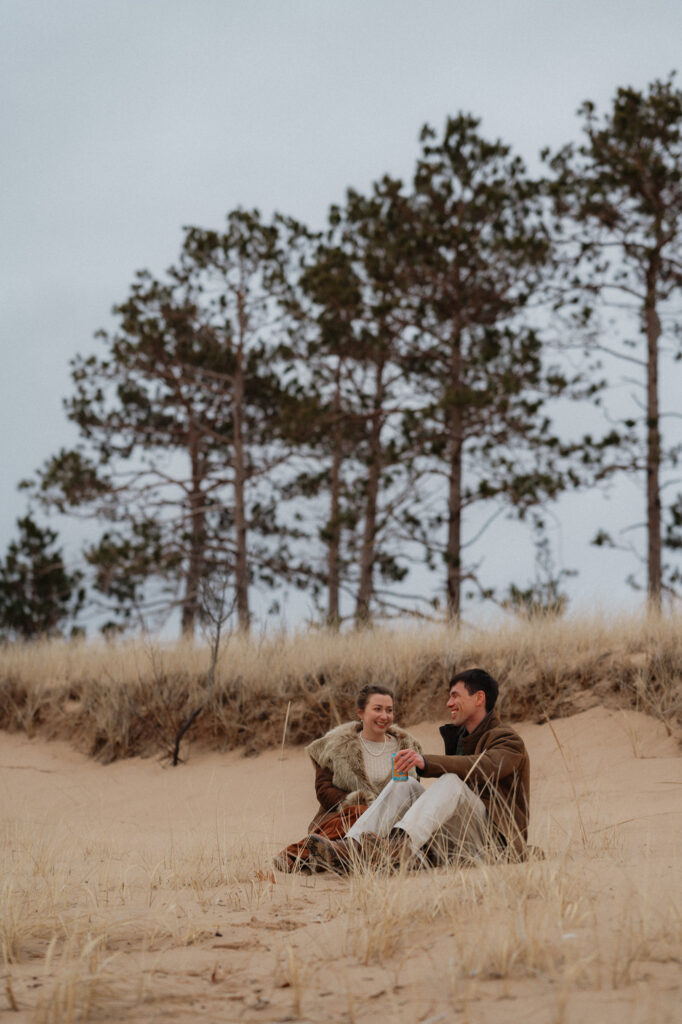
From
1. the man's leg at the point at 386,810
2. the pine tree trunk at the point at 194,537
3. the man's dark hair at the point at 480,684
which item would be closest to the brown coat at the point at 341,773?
the man's leg at the point at 386,810

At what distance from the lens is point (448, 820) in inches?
206

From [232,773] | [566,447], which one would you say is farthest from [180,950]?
[566,447]

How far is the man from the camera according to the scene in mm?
5051

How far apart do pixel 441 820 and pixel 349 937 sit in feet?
4.93

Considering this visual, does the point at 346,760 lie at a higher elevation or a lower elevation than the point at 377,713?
lower

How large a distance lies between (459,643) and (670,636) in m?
2.24

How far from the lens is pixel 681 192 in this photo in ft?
59.5

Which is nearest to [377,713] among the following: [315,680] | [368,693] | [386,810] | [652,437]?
[368,693]

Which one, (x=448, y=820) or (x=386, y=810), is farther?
(x=386, y=810)

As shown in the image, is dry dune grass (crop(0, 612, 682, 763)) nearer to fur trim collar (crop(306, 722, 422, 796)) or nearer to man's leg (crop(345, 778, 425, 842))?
fur trim collar (crop(306, 722, 422, 796))

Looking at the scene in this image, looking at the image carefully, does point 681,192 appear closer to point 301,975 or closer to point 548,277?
point 548,277

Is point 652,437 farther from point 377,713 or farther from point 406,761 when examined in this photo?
point 406,761

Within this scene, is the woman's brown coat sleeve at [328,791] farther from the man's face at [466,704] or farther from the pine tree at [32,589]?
the pine tree at [32,589]

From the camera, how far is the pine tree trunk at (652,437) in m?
17.0
